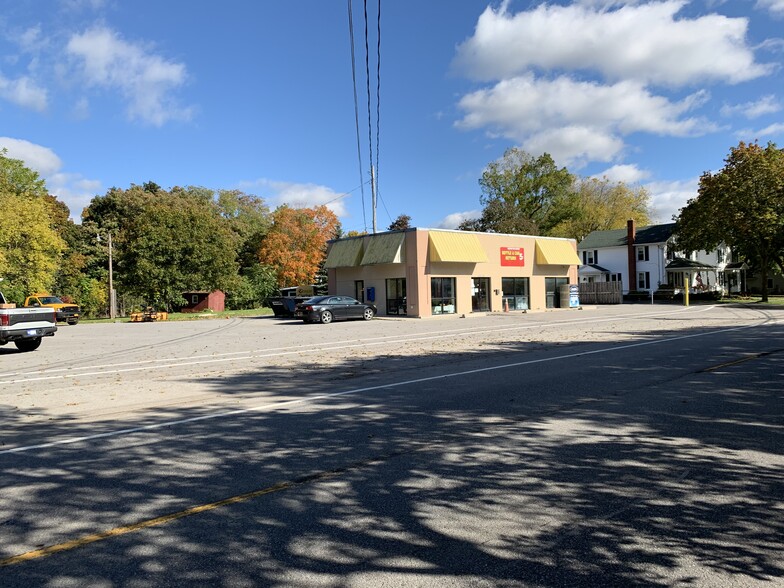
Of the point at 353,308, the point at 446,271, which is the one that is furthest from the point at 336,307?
the point at 446,271

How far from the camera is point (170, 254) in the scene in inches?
1800

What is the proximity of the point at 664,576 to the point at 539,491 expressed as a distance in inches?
55.2

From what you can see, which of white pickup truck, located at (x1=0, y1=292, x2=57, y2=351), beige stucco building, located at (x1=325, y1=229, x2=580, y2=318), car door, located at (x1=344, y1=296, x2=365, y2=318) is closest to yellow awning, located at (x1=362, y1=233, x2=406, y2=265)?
beige stucco building, located at (x1=325, y1=229, x2=580, y2=318)

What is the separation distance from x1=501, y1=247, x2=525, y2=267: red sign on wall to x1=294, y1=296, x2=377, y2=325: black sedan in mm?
11241

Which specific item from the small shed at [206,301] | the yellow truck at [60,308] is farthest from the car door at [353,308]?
the small shed at [206,301]

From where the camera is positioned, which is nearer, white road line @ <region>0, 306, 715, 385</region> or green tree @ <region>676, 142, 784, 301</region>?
white road line @ <region>0, 306, 715, 385</region>

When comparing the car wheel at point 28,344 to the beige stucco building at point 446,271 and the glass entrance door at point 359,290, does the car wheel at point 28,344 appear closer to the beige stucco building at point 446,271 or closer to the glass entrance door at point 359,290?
the beige stucco building at point 446,271

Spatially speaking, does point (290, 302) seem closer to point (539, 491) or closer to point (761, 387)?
point (761, 387)

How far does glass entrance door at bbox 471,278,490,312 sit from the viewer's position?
3762 cm

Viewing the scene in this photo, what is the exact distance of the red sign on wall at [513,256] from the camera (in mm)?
38969

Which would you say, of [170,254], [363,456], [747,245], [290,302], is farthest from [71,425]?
[747,245]

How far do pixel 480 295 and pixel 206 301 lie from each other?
30.2 m

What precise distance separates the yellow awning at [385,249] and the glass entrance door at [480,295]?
230 inches

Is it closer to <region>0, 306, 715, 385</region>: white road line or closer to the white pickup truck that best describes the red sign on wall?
<region>0, 306, 715, 385</region>: white road line
